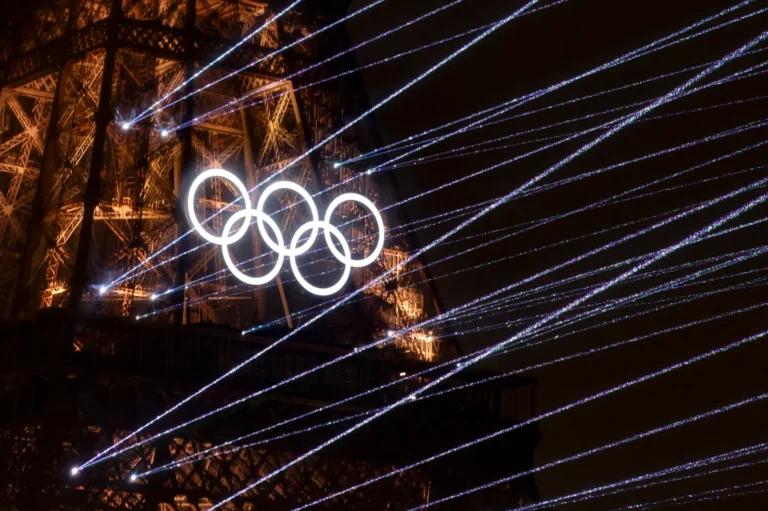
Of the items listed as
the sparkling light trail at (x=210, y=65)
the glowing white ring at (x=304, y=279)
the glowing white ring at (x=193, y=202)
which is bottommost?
the glowing white ring at (x=304, y=279)

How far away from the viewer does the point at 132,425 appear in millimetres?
32406

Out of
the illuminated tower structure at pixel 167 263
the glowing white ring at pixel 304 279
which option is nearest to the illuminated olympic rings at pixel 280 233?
the glowing white ring at pixel 304 279

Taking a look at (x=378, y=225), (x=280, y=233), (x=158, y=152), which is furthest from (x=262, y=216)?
(x=378, y=225)

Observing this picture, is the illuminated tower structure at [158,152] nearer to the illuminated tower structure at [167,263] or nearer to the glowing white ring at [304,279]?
the illuminated tower structure at [167,263]

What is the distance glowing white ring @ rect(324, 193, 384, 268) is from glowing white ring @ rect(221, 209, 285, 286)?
47.9 inches

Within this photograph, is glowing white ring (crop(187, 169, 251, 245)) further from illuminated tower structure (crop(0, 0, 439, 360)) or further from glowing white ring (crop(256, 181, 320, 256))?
illuminated tower structure (crop(0, 0, 439, 360))

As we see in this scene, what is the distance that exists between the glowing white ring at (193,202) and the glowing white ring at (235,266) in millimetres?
159

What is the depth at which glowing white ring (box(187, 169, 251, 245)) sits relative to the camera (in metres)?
33.9

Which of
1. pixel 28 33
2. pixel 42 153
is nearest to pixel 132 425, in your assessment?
pixel 42 153

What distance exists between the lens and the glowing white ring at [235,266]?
112 ft

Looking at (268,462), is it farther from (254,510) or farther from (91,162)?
(91,162)

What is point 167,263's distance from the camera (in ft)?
116

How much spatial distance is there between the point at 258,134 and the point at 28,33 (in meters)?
6.39

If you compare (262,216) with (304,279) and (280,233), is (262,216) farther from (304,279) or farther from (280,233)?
(304,279)
